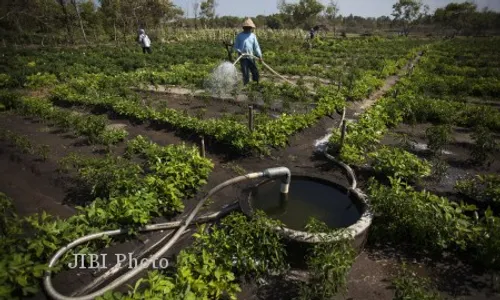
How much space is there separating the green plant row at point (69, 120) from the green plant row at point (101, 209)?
1.07 meters

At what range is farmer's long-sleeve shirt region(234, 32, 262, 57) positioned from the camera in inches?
397

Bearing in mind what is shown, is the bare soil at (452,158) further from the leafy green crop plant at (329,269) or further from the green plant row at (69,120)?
the green plant row at (69,120)

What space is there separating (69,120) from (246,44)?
5.78 m

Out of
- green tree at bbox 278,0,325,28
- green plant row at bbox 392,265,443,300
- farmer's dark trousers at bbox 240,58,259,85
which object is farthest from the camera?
green tree at bbox 278,0,325,28

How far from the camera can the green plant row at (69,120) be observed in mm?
6983

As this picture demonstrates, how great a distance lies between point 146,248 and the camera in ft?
13.5

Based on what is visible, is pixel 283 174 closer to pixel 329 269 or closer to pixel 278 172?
pixel 278 172

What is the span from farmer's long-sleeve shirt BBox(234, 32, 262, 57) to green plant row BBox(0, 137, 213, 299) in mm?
5458

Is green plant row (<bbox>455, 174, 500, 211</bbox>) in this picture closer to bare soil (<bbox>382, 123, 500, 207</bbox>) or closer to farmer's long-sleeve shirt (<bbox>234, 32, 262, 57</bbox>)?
bare soil (<bbox>382, 123, 500, 207</bbox>)

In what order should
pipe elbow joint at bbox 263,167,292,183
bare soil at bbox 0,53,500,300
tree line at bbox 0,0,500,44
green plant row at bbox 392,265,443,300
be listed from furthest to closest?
tree line at bbox 0,0,500,44 → pipe elbow joint at bbox 263,167,292,183 → bare soil at bbox 0,53,500,300 → green plant row at bbox 392,265,443,300

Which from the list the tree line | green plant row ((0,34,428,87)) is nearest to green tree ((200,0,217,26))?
the tree line

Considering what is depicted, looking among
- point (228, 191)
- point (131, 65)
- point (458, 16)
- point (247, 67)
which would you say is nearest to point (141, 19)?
point (131, 65)

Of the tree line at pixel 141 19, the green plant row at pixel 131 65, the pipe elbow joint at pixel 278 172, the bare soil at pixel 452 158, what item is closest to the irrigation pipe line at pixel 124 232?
the pipe elbow joint at pixel 278 172

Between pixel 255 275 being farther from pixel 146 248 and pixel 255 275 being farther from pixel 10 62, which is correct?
pixel 10 62
